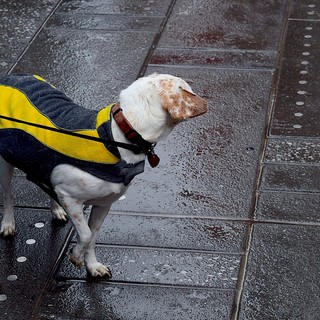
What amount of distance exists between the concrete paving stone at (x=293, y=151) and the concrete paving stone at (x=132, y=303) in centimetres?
172

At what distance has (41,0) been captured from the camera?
955cm

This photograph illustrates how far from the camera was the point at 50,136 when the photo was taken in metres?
4.88

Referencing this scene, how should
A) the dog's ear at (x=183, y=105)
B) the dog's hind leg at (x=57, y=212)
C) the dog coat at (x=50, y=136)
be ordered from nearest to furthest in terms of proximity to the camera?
the dog's ear at (x=183, y=105) < the dog coat at (x=50, y=136) < the dog's hind leg at (x=57, y=212)

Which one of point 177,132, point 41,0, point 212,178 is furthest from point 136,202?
point 41,0

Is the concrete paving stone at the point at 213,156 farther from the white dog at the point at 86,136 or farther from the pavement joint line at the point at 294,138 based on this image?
the white dog at the point at 86,136

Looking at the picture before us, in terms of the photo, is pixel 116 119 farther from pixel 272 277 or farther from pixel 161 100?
pixel 272 277

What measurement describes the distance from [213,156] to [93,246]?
173cm

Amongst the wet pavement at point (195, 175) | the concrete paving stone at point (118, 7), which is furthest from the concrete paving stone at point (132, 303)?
the concrete paving stone at point (118, 7)

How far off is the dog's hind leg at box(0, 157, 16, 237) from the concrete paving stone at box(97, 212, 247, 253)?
1.97 ft

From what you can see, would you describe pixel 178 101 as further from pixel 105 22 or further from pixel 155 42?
pixel 105 22

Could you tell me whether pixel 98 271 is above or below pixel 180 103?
below

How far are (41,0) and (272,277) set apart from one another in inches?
209

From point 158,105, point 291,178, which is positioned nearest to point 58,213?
point 158,105

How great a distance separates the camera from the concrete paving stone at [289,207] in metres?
5.92
